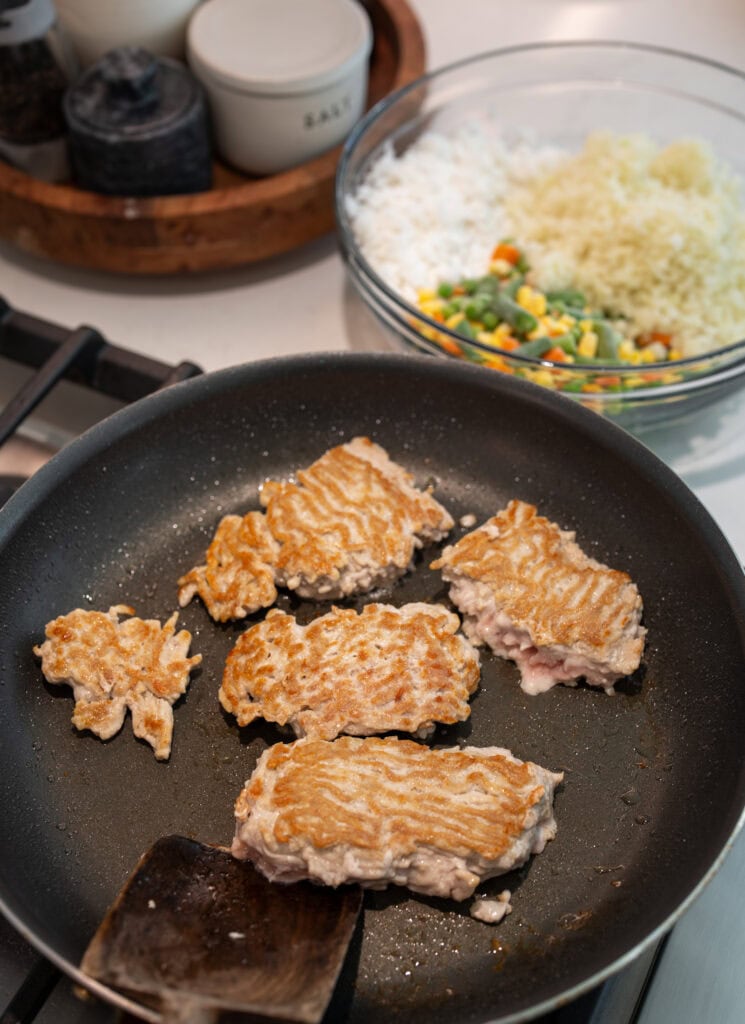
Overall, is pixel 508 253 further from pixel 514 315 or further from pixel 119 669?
pixel 119 669

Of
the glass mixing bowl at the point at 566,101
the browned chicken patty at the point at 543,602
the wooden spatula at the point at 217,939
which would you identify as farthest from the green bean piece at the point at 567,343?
the wooden spatula at the point at 217,939

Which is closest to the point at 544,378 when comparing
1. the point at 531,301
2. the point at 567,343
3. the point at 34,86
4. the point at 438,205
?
the point at 567,343

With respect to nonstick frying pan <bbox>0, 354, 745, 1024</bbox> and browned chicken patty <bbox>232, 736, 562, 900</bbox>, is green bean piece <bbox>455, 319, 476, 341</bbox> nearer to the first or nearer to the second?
nonstick frying pan <bbox>0, 354, 745, 1024</bbox>

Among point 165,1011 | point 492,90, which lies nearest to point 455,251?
point 492,90

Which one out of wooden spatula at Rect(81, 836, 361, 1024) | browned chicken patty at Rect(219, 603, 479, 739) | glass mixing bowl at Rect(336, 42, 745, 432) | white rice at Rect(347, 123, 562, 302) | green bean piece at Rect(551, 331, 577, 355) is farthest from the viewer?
glass mixing bowl at Rect(336, 42, 745, 432)

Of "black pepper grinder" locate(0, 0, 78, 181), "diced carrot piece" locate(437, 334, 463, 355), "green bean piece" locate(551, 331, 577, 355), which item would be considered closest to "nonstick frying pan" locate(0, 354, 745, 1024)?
"diced carrot piece" locate(437, 334, 463, 355)

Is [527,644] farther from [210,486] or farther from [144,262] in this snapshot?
[144,262]
